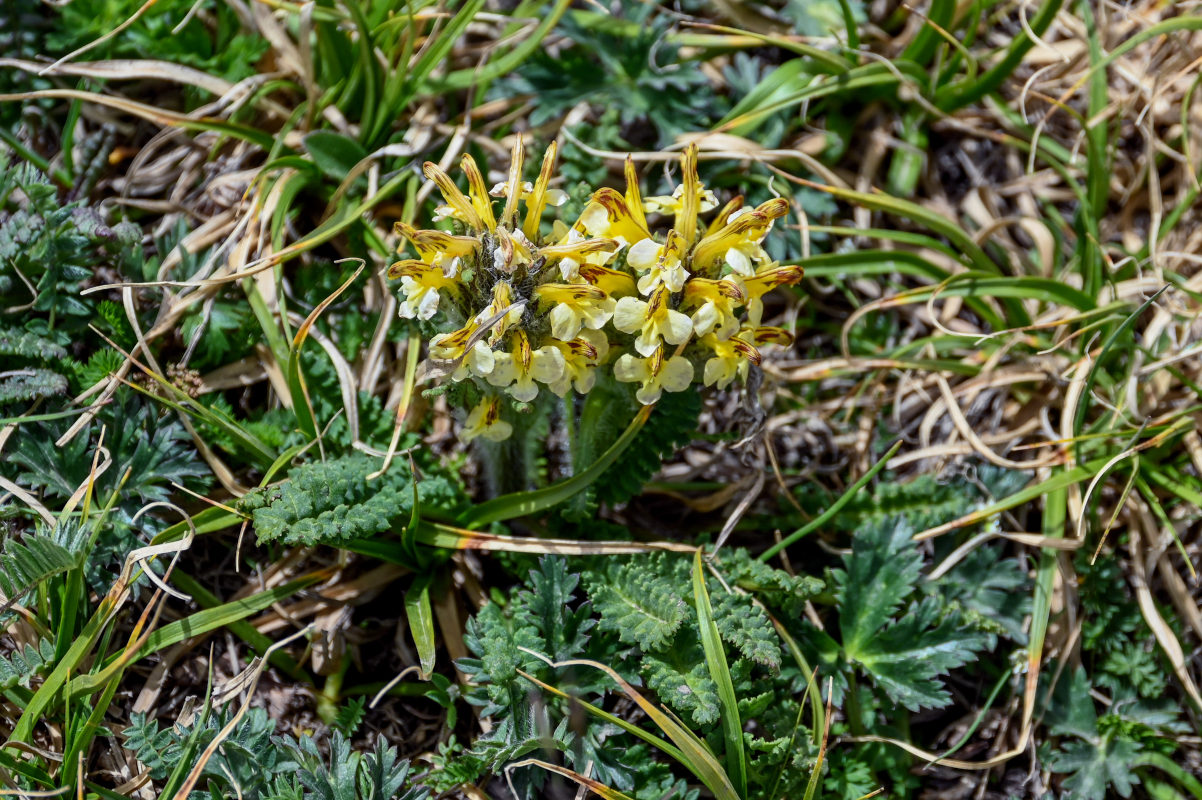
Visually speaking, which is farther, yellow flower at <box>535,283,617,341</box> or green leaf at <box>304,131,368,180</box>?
green leaf at <box>304,131,368,180</box>

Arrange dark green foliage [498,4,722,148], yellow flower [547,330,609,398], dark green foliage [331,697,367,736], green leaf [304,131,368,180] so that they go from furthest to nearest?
dark green foliage [498,4,722,148] → green leaf [304,131,368,180] → dark green foliage [331,697,367,736] → yellow flower [547,330,609,398]

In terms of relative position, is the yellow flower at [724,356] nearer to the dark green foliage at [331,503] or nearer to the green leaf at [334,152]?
the dark green foliage at [331,503]

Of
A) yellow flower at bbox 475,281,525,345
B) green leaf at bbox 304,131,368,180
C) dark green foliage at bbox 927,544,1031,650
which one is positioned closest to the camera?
yellow flower at bbox 475,281,525,345

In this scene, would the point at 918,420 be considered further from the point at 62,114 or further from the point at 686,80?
the point at 62,114

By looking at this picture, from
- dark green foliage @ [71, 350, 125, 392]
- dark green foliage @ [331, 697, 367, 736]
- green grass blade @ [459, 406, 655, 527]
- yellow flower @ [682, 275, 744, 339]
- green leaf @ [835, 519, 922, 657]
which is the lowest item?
dark green foliage @ [331, 697, 367, 736]

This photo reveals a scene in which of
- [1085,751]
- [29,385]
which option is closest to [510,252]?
[29,385]

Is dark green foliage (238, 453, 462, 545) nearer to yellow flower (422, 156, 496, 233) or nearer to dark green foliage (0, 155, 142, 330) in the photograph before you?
yellow flower (422, 156, 496, 233)

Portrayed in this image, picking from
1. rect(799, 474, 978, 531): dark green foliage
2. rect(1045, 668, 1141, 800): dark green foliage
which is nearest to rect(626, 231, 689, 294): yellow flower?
Answer: rect(799, 474, 978, 531): dark green foliage

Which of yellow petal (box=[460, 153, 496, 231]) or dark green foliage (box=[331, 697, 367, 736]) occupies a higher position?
yellow petal (box=[460, 153, 496, 231])

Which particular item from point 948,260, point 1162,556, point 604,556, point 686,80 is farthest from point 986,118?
point 604,556
